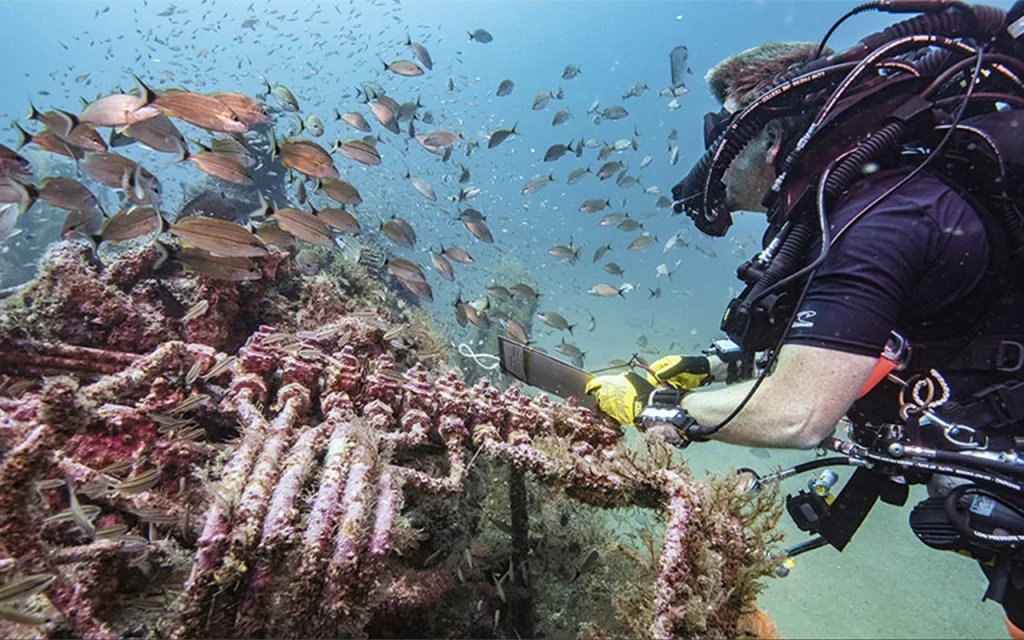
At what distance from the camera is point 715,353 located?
3799 millimetres

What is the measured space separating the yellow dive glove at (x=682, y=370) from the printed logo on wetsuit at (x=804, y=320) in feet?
5.05

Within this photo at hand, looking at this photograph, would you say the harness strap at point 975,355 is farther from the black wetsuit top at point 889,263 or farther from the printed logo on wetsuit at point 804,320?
the printed logo on wetsuit at point 804,320

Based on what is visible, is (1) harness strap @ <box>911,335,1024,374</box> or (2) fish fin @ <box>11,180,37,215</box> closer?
(1) harness strap @ <box>911,335,1024,374</box>

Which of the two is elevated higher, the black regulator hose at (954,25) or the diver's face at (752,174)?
the black regulator hose at (954,25)

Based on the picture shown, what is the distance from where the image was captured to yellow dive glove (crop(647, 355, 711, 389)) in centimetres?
369

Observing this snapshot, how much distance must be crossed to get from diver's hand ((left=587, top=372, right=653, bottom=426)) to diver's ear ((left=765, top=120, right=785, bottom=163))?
1594 millimetres

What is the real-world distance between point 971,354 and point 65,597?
15.1 ft

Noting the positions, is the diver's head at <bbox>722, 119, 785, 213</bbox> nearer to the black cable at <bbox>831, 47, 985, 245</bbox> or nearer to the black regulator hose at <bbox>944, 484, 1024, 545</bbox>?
the black cable at <bbox>831, 47, 985, 245</bbox>

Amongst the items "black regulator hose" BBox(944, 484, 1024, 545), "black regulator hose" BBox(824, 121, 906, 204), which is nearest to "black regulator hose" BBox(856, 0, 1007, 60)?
"black regulator hose" BBox(824, 121, 906, 204)

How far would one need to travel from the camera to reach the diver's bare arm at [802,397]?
2047 mm

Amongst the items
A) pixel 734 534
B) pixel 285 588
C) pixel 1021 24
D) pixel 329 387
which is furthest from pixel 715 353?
pixel 285 588

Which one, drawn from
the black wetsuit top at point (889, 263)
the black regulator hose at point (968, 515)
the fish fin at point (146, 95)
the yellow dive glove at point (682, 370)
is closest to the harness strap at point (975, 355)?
the black wetsuit top at point (889, 263)

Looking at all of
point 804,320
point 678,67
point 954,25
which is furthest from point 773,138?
point 678,67

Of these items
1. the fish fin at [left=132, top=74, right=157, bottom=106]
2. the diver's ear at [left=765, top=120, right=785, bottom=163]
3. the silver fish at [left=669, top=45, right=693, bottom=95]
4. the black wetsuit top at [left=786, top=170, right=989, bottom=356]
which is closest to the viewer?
the black wetsuit top at [left=786, top=170, right=989, bottom=356]
